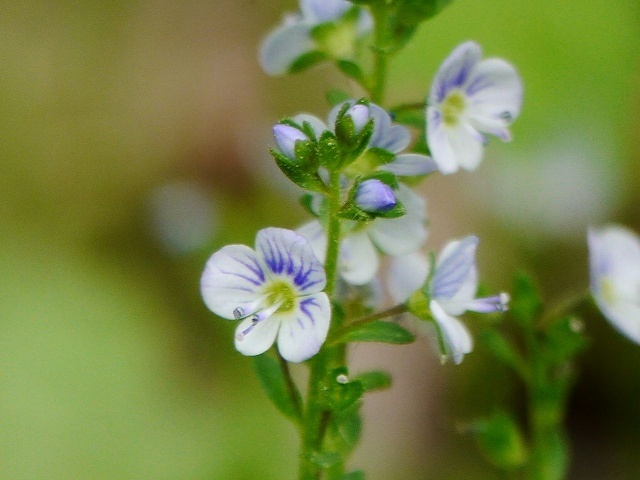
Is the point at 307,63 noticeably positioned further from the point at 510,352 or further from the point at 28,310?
the point at 28,310

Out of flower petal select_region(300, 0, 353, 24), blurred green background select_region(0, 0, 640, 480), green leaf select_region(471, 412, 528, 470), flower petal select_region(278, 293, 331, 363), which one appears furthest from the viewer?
blurred green background select_region(0, 0, 640, 480)

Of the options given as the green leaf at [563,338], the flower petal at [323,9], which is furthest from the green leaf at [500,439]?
the flower petal at [323,9]

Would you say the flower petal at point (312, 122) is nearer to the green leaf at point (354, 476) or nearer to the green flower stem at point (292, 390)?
the green flower stem at point (292, 390)

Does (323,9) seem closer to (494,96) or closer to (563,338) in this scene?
(494,96)

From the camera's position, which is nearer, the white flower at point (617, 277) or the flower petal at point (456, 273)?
the flower petal at point (456, 273)

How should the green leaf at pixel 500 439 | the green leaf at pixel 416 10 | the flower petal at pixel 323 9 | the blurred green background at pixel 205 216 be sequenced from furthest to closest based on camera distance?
1. the blurred green background at pixel 205 216
2. the green leaf at pixel 500 439
3. the flower petal at pixel 323 9
4. the green leaf at pixel 416 10

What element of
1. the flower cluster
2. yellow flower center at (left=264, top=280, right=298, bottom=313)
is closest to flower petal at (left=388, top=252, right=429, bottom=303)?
the flower cluster

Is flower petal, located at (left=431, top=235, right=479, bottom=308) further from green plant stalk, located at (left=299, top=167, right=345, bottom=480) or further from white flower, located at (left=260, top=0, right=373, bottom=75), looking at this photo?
white flower, located at (left=260, top=0, right=373, bottom=75)
